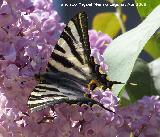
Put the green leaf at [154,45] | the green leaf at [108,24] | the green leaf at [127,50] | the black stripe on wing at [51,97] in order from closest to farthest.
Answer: the black stripe on wing at [51,97], the green leaf at [127,50], the green leaf at [154,45], the green leaf at [108,24]

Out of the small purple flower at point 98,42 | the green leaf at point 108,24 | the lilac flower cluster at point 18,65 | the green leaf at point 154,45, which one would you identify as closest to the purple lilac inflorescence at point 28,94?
the lilac flower cluster at point 18,65

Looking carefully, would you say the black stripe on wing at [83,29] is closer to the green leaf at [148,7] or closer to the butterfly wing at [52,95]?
the butterfly wing at [52,95]

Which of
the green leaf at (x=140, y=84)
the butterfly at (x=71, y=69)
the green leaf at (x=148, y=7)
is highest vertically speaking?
the green leaf at (x=148, y=7)

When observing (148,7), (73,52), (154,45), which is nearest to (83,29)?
(73,52)

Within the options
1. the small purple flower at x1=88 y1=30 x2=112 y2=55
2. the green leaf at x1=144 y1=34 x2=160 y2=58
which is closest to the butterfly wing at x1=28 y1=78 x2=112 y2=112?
the small purple flower at x1=88 y1=30 x2=112 y2=55

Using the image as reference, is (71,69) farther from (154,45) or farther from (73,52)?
(154,45)

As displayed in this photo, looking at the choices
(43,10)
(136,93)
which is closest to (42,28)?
(43,10)
